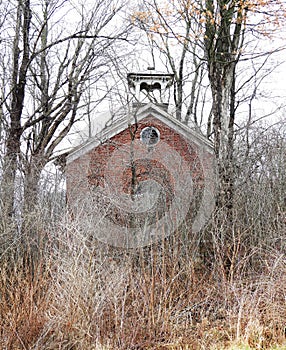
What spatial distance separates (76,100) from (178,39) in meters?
6.59

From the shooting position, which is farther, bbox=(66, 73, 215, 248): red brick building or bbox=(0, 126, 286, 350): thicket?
bbox=(66, 73, 215, 248): red brick building

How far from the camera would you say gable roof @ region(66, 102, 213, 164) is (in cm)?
1639

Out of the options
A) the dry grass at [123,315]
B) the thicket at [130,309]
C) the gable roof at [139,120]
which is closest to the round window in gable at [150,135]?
the gable roof at [139,120]

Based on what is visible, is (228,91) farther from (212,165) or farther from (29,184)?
(29,184)

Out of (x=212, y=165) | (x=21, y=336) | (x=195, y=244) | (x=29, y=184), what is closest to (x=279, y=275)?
(x=195, y=244)

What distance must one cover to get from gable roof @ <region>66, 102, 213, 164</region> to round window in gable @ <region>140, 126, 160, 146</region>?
45cm

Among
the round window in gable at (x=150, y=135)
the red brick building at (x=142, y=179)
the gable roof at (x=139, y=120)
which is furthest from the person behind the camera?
the round window in gable at (x=150, y=135)

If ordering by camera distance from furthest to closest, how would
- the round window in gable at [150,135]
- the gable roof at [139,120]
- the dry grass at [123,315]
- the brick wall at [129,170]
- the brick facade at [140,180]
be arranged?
the round window in gable at [150,135] → the gable roof at [139,120] → the brick wall at [129,170] → the brick facade at [140,180] → the dry grass at [123,315]

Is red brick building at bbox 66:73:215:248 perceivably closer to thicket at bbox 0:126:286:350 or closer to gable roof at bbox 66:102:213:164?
gable roof at bbox 66:102:213:164

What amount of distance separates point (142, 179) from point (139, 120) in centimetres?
466

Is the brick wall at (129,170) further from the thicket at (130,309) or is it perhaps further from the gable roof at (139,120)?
the thicket at (130,309)

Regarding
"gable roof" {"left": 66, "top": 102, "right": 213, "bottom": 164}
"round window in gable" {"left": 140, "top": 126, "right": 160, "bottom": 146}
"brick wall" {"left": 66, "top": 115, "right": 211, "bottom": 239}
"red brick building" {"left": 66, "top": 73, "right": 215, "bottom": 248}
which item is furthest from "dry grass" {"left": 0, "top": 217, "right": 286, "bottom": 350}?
"round window in gable" {"left": 140, "top": 126, "right": 160, "bottom": 146}

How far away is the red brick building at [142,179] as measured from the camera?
8.34 meters

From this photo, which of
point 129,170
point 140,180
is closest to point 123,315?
point 140,180
